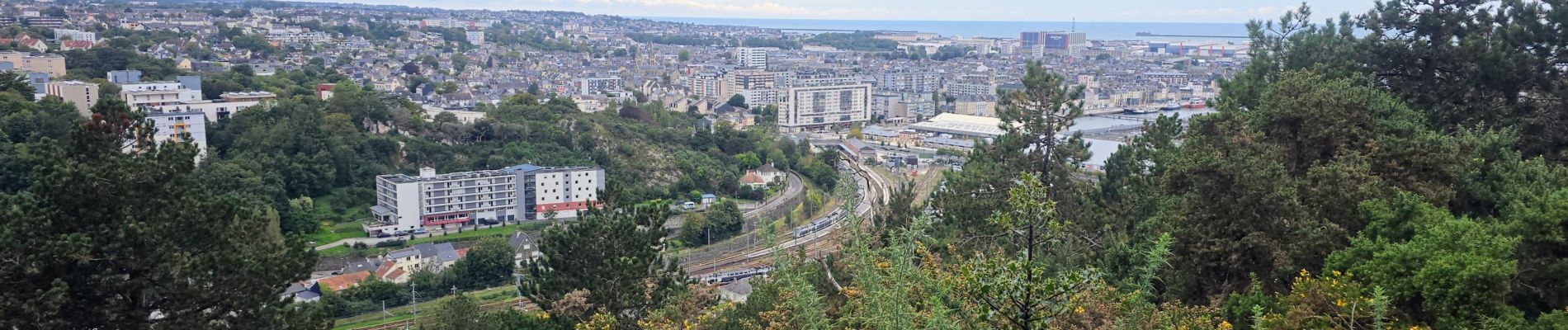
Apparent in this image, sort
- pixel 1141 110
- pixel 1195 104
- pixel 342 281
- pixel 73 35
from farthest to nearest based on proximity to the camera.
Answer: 1. pixel 1195 104
2. pixel 1141 110
3. pixel 73 35
4. pixel 342 281

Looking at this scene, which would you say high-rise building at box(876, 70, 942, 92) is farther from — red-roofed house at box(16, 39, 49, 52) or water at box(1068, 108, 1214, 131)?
red-roofed house at box(16, 39, 49, 52)

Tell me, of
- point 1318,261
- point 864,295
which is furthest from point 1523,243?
point 864,295

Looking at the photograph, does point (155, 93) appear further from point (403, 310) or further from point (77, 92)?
point (403, 310)

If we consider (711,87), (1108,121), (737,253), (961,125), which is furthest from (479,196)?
(1108,121)

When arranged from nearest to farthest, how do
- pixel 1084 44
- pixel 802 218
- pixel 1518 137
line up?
pixel 1518 137 → pixel 802 218 → pixel 1084 44

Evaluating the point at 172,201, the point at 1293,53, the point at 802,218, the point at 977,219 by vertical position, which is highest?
the point at 1293,53

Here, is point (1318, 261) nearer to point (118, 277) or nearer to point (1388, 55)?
point (1388, 55)
